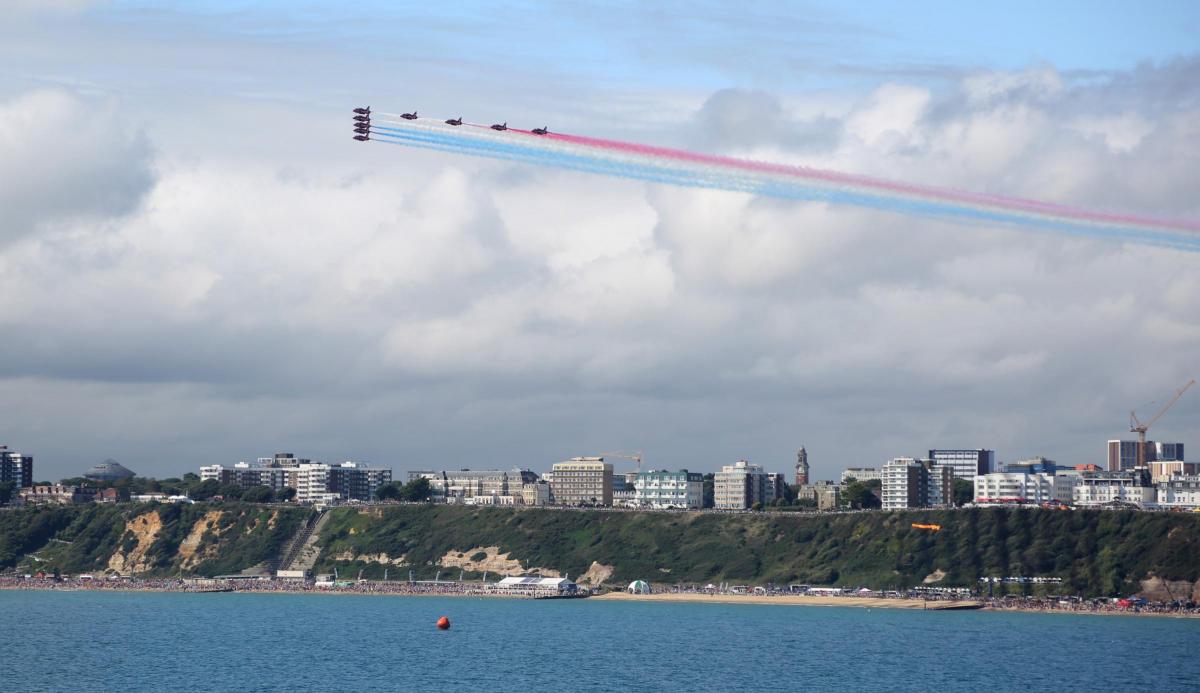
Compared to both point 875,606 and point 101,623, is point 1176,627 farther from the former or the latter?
point 101,623

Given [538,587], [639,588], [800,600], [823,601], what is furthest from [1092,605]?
[538,587]

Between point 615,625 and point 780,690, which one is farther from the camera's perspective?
point 615,625

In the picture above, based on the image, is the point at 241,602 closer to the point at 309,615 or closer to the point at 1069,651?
the point at 309,615

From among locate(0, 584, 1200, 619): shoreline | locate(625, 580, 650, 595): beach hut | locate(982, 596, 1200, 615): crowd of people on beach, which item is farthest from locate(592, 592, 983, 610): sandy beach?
locate(982, 596, 1200, 615): crowd of people on beach

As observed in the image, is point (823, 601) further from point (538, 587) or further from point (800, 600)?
point (538, 587)

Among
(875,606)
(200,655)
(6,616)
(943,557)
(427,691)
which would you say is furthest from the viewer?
(943,557)

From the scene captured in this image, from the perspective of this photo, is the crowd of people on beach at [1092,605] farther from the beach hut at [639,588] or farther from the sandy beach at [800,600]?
the beach hut at [639,588]

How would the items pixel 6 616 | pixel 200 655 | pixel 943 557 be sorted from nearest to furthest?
pixel 200 655, pixel 6 616, pixel 943 557

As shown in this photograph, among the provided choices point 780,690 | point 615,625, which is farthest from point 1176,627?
point 780,690
